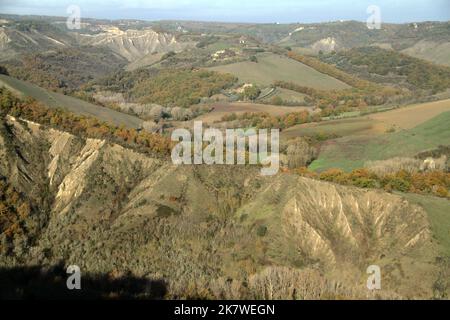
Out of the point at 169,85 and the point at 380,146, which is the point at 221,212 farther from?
the point at 169,85

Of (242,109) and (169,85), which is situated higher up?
(169,85)

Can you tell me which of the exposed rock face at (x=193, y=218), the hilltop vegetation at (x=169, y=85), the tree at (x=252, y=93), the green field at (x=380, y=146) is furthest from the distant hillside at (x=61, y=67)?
the exposed rock face at (x=193, y=218)

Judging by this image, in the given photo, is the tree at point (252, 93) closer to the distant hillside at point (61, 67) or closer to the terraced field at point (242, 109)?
the terraced field at point (242, 109)

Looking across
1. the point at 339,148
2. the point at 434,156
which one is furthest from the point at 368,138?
the point at 434,156

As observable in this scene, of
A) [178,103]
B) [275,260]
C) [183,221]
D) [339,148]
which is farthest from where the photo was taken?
[178,103]

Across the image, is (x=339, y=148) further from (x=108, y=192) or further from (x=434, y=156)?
(x=108, y=192)

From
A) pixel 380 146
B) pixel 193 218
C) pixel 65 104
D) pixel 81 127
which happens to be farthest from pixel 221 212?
pixel 65 104
